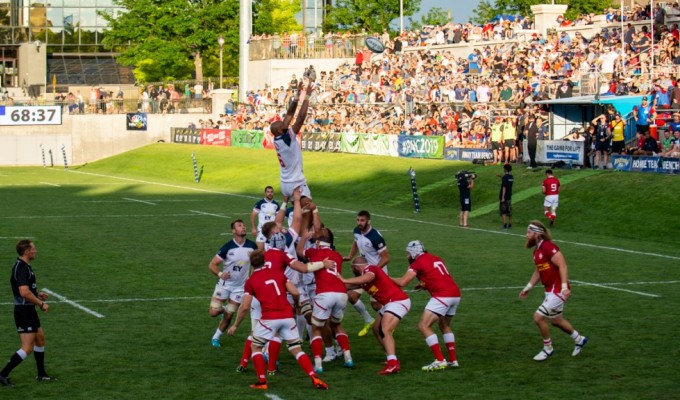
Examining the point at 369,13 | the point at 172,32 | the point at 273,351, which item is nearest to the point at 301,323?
the point at 273,351

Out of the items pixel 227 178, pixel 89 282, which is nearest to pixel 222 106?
pixel 227 178

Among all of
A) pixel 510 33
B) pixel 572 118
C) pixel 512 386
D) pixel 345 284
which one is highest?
pixel 510 33

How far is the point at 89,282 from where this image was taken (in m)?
26.4

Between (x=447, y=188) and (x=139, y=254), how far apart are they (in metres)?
18.0

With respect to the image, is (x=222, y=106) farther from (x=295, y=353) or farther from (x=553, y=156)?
(x=295, y=353)

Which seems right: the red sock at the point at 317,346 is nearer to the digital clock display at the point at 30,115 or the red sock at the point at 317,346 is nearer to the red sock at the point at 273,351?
the red sock at the point at 273,351

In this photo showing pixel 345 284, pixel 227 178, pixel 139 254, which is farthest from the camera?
pixel 227 178

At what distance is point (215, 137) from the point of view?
7181 centimetres

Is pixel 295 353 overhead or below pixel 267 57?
below

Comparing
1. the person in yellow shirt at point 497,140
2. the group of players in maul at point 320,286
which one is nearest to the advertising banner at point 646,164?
the person in yellow shirt at point 497,140

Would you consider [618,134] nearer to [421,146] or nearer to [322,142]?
[421,146]

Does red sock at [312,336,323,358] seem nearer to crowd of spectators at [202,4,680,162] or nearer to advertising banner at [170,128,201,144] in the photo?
crowd of spectators at [202,4,680,162]

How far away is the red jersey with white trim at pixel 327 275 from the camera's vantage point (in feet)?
54.7

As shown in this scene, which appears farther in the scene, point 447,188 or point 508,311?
point 447,188
